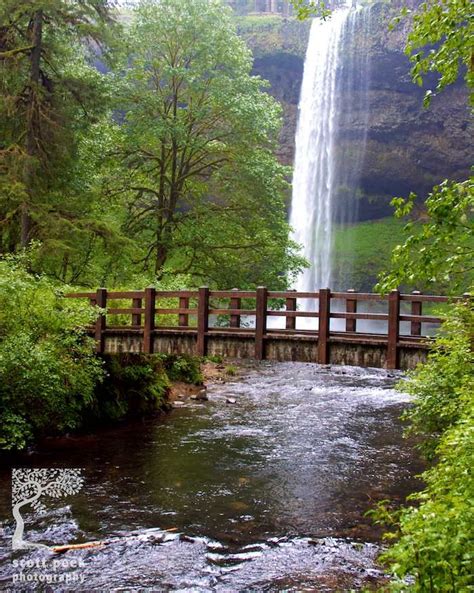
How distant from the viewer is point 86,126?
18.7 metres

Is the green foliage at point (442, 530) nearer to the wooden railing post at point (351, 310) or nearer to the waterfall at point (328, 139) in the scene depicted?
the wooden railing post at point (351, 310)

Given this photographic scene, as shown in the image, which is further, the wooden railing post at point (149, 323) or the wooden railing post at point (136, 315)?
the wooden railing post at point (136, 315)

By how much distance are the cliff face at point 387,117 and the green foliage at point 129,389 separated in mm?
45472

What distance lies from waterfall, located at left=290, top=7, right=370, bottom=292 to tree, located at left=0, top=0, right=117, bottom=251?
30.0 metres

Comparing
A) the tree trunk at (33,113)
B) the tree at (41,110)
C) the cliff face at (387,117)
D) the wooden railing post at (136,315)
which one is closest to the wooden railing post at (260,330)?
the wooden railing post at (136,315)

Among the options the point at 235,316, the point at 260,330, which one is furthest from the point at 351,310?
the point at 235,316

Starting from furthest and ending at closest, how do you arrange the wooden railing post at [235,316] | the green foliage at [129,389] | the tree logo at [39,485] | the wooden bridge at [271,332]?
the green foliage at [129,389] < the wooden railing post at [235,316] < the wooden bridge at [271,332] < the tree logo at [39,485]

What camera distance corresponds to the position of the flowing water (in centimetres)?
698

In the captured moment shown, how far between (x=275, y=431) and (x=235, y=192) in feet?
36.2

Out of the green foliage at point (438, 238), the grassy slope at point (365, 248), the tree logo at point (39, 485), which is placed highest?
the grassy slope at point (365, 248)

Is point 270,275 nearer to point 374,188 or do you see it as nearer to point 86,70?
point 86,70

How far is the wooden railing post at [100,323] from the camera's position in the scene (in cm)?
1458

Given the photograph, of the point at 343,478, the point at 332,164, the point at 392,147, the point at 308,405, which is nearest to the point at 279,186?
the point at 308,405

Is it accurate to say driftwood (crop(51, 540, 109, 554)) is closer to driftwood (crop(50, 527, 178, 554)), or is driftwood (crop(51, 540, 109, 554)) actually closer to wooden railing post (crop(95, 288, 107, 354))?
driftwood (crop(50, 527, 178, 554))
